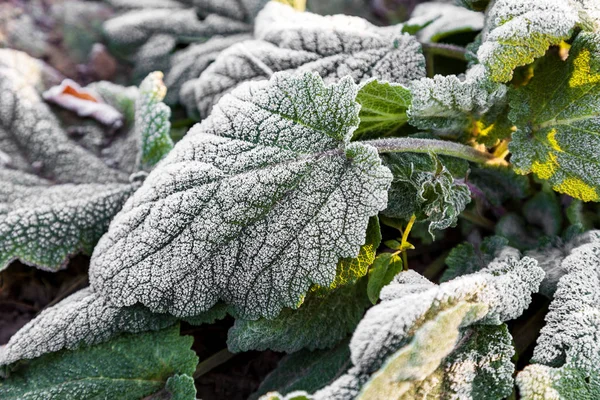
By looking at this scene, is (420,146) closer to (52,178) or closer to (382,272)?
(382,272)

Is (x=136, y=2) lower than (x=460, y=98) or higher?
lower

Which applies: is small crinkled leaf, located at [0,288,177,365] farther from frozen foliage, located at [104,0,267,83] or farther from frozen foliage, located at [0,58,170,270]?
frozen foliage, located at [104,0,267,83]

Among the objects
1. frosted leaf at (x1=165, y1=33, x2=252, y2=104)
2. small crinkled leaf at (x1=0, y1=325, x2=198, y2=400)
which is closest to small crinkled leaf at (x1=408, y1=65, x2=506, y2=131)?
small crinkled leaf at (x1=0, y1=325, x2=198, y2=400)

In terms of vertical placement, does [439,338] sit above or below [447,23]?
below

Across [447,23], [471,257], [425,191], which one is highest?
[447,23]

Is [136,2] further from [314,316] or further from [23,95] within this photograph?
[314,316]

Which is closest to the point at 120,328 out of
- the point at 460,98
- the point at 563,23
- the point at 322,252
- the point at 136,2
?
the point at 322,252

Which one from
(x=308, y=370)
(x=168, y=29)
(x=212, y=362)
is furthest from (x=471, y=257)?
(x=168, y=29)
